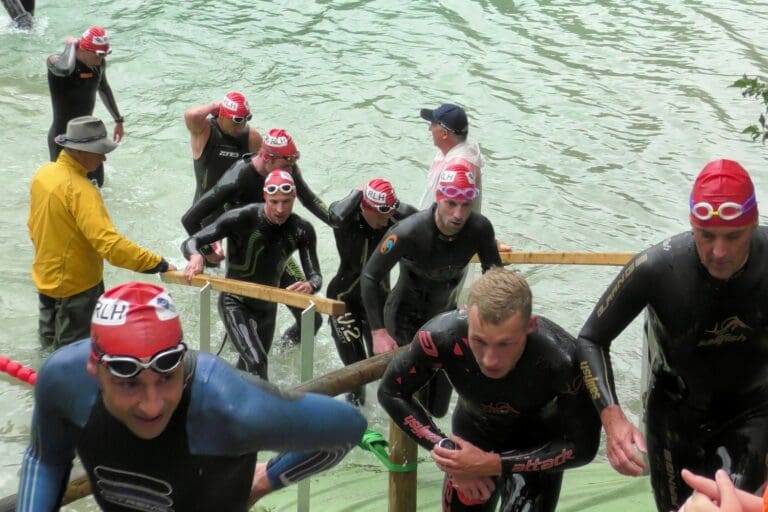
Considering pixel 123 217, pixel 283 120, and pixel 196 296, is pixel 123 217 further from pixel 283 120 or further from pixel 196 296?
pixel 283 120

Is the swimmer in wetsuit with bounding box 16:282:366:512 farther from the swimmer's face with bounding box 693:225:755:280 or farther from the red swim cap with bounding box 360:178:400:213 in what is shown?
the red swim cap with bounding box 360:178:400:213

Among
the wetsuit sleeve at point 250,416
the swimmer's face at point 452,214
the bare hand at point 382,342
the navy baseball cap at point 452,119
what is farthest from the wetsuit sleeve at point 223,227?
the wetsuit sleeve at point 250,416

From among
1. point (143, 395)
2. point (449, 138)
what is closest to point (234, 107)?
point (449, 138)

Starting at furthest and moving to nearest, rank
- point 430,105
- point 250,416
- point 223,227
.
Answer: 1. point 430,105
2. point 223,227
3. point 250,416

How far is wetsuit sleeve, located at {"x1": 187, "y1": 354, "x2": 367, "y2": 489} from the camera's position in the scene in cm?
302

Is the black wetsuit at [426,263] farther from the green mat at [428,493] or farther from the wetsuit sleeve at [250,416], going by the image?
the wetsuit sleeve at [250,416]

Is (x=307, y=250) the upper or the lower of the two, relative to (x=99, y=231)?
lower

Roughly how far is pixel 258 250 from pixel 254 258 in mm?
74

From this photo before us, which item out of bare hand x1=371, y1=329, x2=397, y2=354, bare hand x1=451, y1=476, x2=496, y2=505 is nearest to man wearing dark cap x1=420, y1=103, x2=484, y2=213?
bare hand x1=371, y1=329, x2=397, y2=354

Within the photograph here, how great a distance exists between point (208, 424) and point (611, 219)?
10.4m

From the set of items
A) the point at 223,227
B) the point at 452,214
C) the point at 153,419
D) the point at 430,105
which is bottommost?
the point at 430,105

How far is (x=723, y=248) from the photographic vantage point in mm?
3842

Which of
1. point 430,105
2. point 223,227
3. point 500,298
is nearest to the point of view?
point 500,298

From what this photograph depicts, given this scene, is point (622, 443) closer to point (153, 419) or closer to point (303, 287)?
point (153, 419)
